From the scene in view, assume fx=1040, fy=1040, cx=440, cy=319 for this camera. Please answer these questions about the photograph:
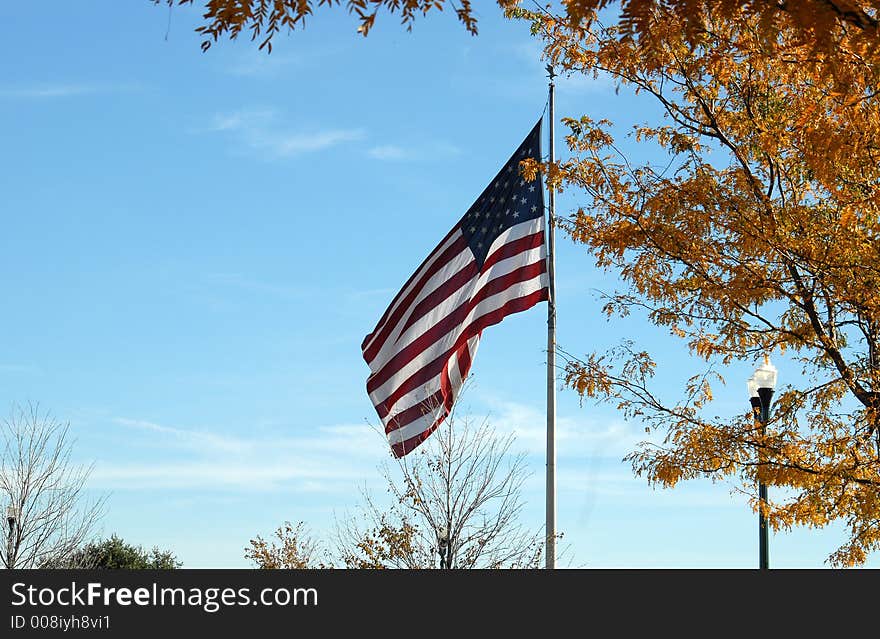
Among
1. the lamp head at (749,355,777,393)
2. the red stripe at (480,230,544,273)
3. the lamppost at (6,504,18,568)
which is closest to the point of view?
the lamp head at (749,355,777,393)

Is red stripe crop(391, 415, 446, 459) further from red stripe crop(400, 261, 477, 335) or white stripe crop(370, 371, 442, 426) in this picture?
red stripe crop(400, 261, 477, 335)

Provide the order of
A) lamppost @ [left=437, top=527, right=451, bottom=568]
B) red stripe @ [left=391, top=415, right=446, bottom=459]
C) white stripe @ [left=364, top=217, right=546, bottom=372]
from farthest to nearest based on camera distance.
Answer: lamppost @ [left=437, top=527, right=451, bottom=568], white stripe @ [left=364, top=217, right=546, bottom=372], red stripe @ [left=391, top=415, right=446, bottom=459]

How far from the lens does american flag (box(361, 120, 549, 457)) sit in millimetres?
14547

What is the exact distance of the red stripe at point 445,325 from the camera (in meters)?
14.6

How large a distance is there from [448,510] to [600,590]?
13202 millimetres

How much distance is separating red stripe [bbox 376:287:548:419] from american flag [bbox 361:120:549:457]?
1 cm

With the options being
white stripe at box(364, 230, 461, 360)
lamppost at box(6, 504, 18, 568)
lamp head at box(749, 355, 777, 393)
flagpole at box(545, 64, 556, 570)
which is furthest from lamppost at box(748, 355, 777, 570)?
lamppost at box(6, 504, 18, 568)

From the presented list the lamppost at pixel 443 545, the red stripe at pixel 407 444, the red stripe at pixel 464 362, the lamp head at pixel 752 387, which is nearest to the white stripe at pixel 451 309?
the red stripe at pixel 464 362

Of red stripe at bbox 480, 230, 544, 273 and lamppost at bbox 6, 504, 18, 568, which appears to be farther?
lamppost at bbox 6, 504, 18, 568

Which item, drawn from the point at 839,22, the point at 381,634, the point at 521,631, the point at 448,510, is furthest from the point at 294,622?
the point at 448,510

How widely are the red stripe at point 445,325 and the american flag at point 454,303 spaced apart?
1 cm

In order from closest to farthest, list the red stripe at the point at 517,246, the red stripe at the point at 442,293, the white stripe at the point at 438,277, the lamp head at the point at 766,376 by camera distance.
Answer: the lamp head at the point at 766,376, the red stripe at the point at 442,293, the white stripe at the point at 438,277, the red stripe at the point at 517,246

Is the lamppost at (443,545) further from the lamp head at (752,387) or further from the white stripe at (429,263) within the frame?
the lamp head at (752,387)

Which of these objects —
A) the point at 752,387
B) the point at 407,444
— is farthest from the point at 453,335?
the point at 752,387
